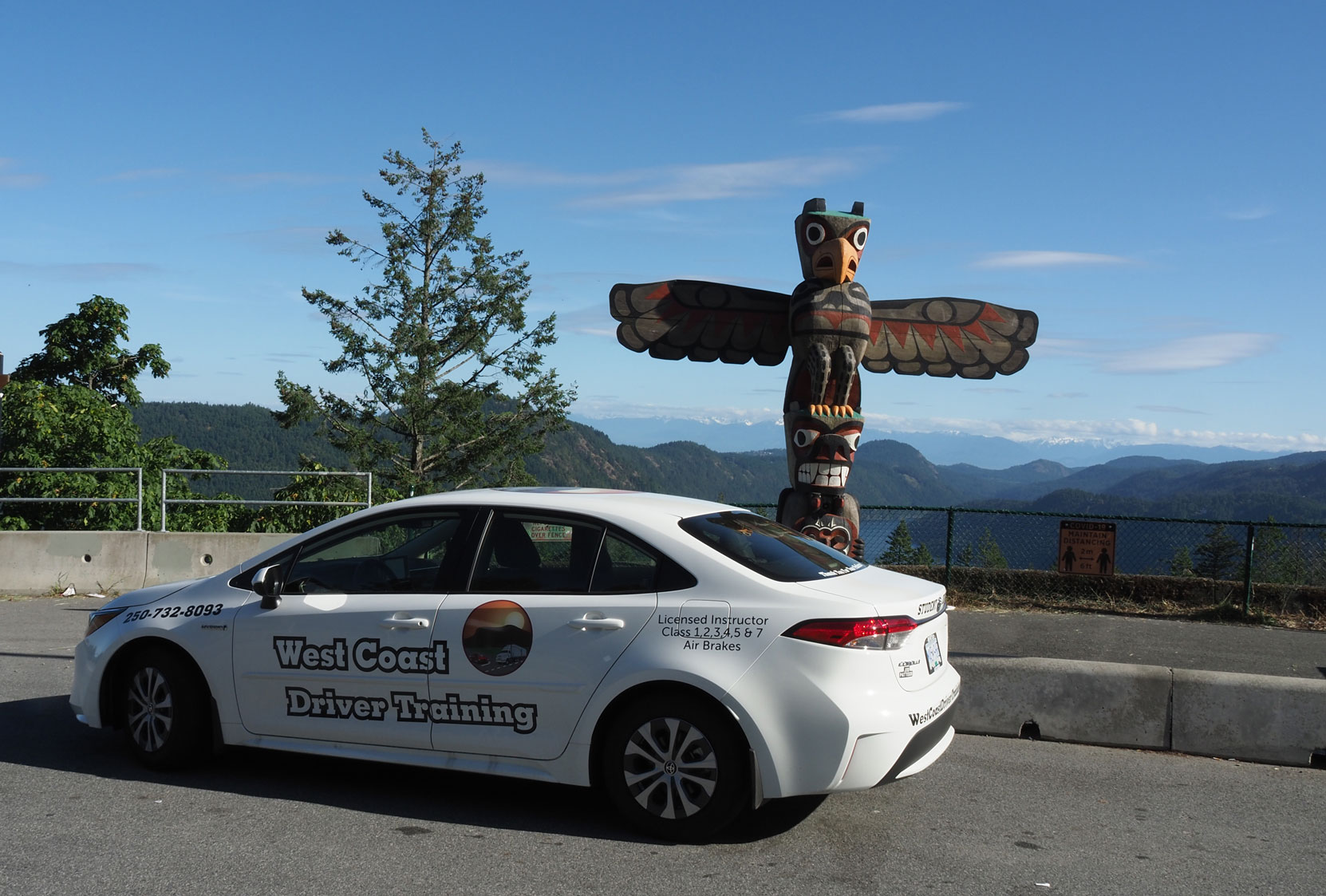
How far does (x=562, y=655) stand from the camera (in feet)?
16.1

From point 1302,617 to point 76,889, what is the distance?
44.3 ft

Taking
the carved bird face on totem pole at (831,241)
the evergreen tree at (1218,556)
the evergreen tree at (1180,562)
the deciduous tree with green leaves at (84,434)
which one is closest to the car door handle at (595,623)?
the carved bird face on totem pole at (831,241)

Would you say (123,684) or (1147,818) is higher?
(123,684)

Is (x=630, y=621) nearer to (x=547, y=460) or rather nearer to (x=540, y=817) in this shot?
(x=540, y=817)

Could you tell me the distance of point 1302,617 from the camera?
13.2 metres

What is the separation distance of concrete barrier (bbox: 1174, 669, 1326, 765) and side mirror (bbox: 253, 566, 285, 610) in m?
5.30

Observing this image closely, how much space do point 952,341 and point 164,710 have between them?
929 centimetres

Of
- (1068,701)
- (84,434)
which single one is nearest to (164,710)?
(1068,701)

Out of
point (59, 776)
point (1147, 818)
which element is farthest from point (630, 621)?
point (59, 776)

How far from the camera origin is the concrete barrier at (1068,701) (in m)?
6.75

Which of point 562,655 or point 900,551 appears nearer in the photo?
point 562,655

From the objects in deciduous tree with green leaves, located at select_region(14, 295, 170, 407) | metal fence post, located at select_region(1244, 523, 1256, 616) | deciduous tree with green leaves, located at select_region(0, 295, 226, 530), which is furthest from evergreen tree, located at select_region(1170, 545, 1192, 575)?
deciduous tree with green leaves, located at select_region(14, 295, 170, 407)

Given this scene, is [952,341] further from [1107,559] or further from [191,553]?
[191,553]

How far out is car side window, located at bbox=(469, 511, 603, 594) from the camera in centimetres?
514
